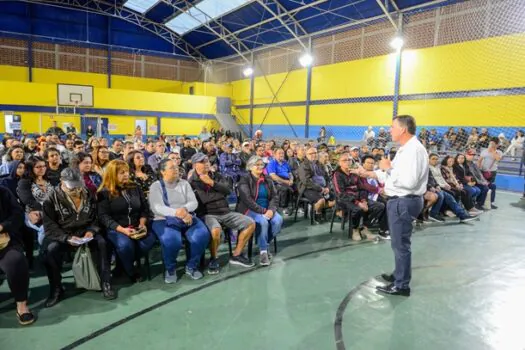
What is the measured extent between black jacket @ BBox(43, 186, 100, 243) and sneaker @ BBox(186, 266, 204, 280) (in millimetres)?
922

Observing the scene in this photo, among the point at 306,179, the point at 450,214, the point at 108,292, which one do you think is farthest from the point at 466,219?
the point at 108,292

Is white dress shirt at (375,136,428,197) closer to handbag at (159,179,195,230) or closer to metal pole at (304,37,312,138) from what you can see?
handbag at (159,179,195,230)

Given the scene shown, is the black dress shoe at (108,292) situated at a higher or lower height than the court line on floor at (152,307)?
higher

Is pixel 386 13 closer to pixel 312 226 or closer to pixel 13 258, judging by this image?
pixel 312 226

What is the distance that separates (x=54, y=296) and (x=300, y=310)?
78.4 inches

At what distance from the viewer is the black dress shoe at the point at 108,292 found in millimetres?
2990

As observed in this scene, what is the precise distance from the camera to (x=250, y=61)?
2039 cm

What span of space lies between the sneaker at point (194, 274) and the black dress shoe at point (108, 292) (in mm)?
702

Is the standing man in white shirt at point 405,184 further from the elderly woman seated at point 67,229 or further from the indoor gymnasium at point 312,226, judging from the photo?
the elderly woman seated at point 67,229

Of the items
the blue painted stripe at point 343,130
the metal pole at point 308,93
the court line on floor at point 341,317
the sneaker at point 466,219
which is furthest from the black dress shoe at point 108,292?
the metal pole at point 308,93

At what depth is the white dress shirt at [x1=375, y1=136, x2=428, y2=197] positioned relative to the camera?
2.96 m

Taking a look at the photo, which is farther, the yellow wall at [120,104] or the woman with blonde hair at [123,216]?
the yellow wall at [120,104]

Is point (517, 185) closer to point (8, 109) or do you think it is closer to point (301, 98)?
point (301, 98)

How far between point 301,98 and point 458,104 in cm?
746
